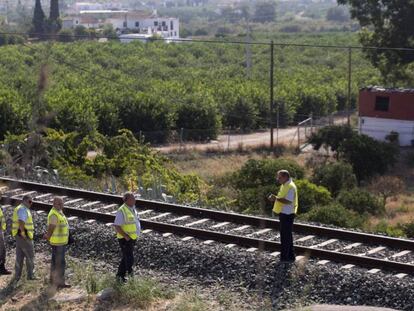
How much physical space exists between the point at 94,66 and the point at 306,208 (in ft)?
200

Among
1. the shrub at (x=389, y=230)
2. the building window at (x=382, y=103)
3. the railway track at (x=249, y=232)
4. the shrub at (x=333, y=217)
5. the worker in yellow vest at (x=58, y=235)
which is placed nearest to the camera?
the worker in yellow vest at (x=58, y=235)

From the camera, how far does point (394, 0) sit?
1847 inches

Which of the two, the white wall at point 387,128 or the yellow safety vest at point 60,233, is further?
the white wall at point 387,128

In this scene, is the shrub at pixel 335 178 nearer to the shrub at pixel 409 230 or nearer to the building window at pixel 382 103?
the shrub at pixel 409 230

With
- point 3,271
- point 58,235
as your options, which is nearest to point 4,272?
point 3,271

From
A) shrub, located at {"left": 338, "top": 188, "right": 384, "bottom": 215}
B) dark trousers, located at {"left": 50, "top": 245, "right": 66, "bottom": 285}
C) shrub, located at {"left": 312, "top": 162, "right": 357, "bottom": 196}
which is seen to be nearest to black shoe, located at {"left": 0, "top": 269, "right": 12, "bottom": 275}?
dark trousers, located at {"left": 50, "top": 245, "right": 66, "bottom": 285}

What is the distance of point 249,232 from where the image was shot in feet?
51.1

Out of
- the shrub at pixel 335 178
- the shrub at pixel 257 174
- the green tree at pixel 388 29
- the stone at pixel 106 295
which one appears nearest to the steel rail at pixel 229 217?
the stone at pixel 106 295

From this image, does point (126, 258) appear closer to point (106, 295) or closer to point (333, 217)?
point (106, 295)

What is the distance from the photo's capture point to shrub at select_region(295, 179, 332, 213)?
2241cm

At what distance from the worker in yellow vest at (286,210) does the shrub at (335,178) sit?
15.5m

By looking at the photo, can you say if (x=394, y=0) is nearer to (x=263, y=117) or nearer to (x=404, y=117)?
(x=404, y=117)

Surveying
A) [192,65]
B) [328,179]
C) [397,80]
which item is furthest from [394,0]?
[192,65]

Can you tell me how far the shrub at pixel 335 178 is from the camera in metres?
29.1
